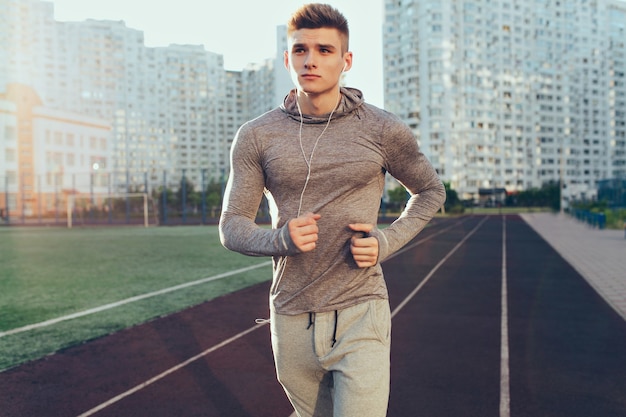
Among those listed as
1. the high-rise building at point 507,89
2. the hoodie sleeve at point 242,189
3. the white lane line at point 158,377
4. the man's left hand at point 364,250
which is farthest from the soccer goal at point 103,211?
the high-rise building at point 507,89

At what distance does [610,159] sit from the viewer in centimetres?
10269

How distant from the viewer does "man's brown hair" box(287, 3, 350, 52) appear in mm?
1832

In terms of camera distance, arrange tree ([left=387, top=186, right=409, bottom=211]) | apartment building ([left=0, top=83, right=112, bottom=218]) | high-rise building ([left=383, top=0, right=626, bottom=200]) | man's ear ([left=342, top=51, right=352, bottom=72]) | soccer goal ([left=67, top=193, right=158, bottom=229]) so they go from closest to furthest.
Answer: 1. man's ear ([left=342, top=51, right=352, bottom=72])
2. soccer goal ([left=67, top=193, right=158, bottom=229])
3. tree ([left=387, top=186, right=409, bottom=211])
4. apartment building ([left=0, top=83, right=112, bottom=218])
5. high-rise building ([left=383, top=0, right=626, bottom=200])

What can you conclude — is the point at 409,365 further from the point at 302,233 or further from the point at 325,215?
the point at 302,233

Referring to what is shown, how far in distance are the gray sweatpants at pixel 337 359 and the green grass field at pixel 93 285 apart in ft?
14.1

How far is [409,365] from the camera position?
4.97 metres

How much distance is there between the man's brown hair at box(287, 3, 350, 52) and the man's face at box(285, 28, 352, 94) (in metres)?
0.02

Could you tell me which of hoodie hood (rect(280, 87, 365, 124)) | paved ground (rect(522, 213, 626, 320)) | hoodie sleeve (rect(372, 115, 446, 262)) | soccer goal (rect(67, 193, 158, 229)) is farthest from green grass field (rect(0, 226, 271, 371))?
soccer goal (rect(67, 193, 158, 229))

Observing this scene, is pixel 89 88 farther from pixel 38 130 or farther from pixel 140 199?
pixel 140 199


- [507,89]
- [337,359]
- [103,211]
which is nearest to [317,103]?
[337,359]

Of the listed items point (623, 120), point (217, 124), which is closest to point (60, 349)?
point (623, 120)

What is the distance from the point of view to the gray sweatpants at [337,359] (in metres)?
1.73

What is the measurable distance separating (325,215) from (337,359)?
1.53 feet

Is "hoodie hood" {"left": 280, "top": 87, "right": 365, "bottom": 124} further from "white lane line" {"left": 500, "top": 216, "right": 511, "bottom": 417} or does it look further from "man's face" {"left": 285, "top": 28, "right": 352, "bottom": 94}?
"white lane line" {"left": 500, "top": 216, "right": 511, "bottom": 417}
